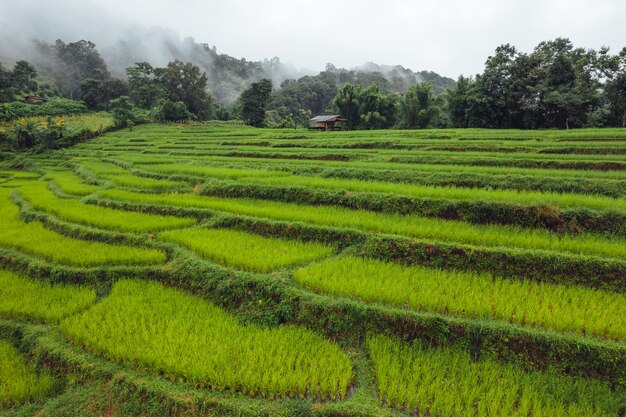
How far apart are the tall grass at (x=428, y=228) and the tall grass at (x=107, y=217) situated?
32.9 inches

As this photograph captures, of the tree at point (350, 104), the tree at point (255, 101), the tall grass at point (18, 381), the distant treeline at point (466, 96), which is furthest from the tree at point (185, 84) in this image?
the tall grass at point (18, 381)

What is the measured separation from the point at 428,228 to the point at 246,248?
2.84m

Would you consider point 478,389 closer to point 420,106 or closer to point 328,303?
point 328,303

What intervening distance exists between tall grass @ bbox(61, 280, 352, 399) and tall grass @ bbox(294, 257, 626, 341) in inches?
34.0

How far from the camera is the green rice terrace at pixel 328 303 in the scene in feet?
9.07

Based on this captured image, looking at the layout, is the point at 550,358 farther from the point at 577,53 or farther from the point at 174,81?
the point at 174,81

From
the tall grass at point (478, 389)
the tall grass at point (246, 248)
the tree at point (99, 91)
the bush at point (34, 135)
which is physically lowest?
the tall grass at point (478, 389)

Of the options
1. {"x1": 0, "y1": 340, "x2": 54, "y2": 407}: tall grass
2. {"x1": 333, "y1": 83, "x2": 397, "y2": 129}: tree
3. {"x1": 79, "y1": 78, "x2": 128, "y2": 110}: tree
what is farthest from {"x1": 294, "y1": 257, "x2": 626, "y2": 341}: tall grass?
{"x1": 79, "y1": 78, "x2": 128, "y2": 110}: tree

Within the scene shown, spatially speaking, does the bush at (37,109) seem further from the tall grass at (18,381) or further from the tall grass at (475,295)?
the tall grass at (475,295)

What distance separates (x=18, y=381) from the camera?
9.96 feet

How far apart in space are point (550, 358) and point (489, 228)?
9.56ft

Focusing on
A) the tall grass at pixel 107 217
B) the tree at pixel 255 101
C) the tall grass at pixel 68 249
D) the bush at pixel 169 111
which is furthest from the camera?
the tree at pixel 255 101

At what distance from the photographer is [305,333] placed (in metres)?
3.46

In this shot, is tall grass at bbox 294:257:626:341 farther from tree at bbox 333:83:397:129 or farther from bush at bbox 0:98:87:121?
bush at bbox 0:98:87:121
